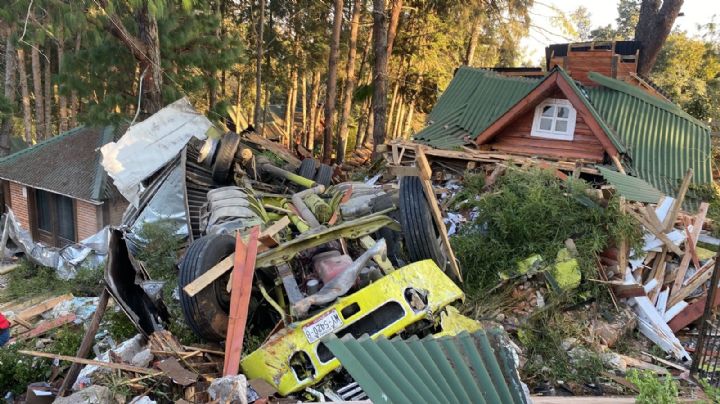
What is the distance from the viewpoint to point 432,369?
291cm

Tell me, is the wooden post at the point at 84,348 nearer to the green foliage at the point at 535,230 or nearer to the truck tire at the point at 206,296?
the truck tire at the point at 206,296

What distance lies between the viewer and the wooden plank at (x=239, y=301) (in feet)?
13.5

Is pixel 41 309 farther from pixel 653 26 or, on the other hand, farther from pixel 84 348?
pixel 653 26

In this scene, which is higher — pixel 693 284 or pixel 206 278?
pixel 206 278

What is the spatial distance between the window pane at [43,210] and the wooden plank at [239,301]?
12.9m

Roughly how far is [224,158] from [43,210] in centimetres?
940

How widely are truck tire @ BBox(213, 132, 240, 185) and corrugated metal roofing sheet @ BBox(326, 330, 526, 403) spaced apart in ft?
20.7

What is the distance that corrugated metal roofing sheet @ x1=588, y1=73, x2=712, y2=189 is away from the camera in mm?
10250

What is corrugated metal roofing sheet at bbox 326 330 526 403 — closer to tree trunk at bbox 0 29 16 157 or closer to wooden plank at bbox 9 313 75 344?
wooden plank at bbox 9 313 75 344

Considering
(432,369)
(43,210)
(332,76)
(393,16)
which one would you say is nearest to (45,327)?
(432,369)

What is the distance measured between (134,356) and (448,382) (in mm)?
3232

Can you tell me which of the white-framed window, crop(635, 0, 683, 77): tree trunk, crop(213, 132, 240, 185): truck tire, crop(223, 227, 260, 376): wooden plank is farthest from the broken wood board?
crop(635, 0, 683, 77): tree trunk

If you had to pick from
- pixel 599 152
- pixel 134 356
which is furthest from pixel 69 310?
pixel 599 152

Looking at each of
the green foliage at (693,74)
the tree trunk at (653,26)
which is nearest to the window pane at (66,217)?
the tree trunk at (653,26)
